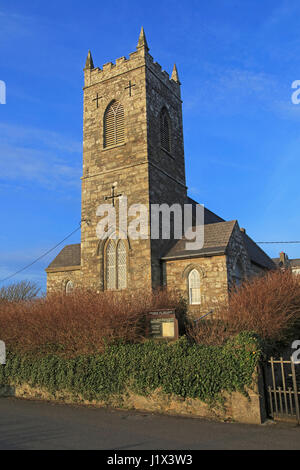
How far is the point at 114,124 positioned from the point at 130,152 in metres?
2.41

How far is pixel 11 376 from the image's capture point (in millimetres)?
13734

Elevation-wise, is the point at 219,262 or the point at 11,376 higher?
the point at 219,262

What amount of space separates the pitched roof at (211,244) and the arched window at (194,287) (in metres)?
0.98

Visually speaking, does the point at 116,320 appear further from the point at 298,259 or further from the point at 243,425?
the point at 298,259

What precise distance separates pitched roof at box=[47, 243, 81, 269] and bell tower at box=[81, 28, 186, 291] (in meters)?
3.67

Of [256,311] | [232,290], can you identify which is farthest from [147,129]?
[256,311]

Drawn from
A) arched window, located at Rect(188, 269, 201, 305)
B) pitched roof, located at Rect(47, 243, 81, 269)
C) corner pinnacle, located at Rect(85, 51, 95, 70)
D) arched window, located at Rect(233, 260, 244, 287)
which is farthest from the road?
corner pinnacle, located at Rect(85, 51, 95, 70)

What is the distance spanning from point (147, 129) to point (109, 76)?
478 cm

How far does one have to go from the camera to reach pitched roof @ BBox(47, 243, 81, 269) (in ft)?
80.2

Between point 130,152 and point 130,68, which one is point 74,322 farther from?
point 130,68

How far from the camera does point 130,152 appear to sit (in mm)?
20516

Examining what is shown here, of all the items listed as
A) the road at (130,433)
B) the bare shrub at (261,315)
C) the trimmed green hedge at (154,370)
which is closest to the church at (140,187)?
the bare shrub at (261,315)
